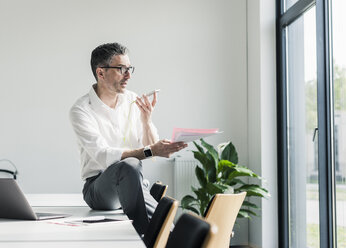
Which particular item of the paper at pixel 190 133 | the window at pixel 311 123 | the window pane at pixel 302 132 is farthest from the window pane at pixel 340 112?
the paper at pixel 190 133

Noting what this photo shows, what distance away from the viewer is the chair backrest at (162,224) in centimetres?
144

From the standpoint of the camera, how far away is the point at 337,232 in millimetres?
3684

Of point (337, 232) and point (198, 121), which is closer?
point (337, 232)

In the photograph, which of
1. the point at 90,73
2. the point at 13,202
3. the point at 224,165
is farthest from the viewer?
the point at 90,73

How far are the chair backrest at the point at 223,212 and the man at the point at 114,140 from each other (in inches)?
10.7

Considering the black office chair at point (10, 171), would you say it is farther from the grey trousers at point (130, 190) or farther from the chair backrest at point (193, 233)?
the chair backrest at point (193, 233)

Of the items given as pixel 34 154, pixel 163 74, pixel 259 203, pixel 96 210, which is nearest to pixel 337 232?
pixel 259 203

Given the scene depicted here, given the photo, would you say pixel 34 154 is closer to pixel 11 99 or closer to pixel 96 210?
pixel 11 99

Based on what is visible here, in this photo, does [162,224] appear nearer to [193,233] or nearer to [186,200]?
[193,233]

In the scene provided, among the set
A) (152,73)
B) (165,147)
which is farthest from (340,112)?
(152,73)

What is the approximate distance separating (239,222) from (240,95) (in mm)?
1318

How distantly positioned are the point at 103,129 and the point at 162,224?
1370 mm

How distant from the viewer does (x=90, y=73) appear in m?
5.07

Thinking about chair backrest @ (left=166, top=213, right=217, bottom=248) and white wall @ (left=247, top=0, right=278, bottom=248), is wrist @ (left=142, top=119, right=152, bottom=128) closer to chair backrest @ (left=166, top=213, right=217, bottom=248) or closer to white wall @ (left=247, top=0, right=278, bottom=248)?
chair backrest @ (left=166, top=213, right=217, bottom=248)
